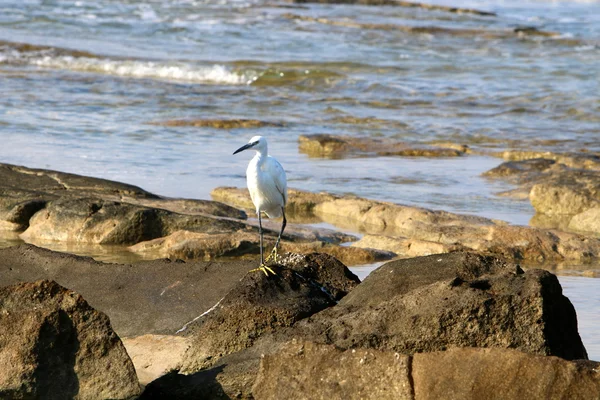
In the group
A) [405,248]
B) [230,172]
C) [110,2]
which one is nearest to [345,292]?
[405,248]

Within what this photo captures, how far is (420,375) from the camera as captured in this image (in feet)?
13.4

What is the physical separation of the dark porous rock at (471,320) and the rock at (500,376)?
301 millimetres

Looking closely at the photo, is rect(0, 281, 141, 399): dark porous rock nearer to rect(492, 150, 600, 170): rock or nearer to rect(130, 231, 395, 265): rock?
rect(130, 231, 395, 265): rock

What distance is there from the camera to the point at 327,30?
35438 mm

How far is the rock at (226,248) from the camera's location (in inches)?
312

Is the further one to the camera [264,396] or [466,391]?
[264,396]

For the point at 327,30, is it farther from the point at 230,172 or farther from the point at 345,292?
the point at 345,292

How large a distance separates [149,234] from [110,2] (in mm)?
36122

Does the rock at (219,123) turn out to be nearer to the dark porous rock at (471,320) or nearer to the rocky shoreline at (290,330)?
the rocky shoreline at (290,330)

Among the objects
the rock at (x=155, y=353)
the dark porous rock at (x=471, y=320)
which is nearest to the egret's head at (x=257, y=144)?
the rock at (x=155, y=353)

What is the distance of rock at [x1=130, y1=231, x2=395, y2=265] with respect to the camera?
7.91 metres

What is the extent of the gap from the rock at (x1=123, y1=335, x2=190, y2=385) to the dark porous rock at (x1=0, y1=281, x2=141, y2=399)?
0.50m

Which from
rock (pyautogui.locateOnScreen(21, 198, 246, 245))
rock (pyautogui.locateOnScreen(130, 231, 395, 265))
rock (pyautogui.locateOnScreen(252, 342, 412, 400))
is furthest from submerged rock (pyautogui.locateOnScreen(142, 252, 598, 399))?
rock (pyautogui.locateOnScreen(21, 198, 246, 245))

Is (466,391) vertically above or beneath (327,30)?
above
